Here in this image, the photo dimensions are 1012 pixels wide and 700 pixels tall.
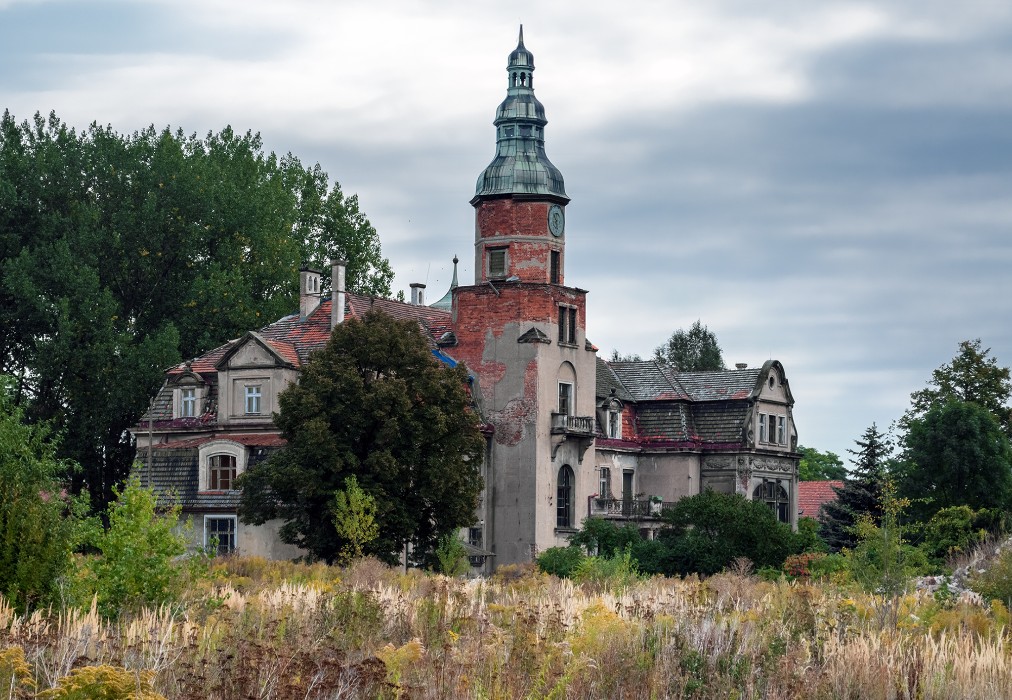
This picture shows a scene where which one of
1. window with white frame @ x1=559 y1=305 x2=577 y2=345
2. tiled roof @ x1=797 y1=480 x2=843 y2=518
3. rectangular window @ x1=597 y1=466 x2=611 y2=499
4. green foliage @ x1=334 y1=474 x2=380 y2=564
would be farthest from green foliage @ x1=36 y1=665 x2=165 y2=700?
tiled roof @ x1=797 y1=480 x2=843 y2=518

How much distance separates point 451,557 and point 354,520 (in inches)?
208

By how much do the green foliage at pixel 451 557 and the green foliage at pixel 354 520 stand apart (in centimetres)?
187

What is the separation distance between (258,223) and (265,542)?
18663 mm

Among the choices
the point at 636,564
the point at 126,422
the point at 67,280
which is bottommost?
the point at 636,564

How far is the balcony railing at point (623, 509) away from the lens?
5906 cm

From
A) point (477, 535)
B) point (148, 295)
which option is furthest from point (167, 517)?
point (148, 295)

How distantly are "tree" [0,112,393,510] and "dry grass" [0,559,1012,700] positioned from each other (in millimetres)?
39096

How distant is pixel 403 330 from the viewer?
44750 mm

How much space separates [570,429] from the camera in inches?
2219

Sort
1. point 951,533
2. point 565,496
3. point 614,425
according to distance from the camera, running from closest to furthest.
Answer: point 951,533 < point 565,496 < point 614,425

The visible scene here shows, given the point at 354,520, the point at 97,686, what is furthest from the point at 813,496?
the point at 97,686

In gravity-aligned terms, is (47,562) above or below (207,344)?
below

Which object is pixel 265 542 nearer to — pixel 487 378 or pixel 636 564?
pixel 487 378

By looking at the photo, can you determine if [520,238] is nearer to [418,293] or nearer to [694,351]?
[418,293]
